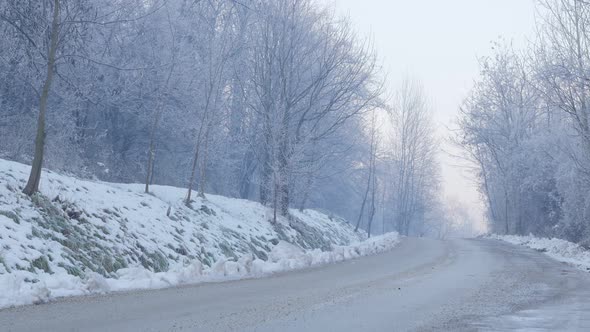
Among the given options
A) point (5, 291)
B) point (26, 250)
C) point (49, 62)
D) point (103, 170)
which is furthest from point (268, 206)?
point (5, 291)

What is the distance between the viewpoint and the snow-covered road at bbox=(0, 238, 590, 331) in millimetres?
7518

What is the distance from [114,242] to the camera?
13.6m

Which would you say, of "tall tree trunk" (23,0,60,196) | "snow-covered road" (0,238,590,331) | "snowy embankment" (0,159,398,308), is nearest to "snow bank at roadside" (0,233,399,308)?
"snowy embankment" (0,159,398,308)

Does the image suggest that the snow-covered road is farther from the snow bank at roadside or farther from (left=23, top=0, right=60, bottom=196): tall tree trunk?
(left=23, top=0, right=60, bottom=196): tall tree trunk

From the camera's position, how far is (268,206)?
28.0 meters

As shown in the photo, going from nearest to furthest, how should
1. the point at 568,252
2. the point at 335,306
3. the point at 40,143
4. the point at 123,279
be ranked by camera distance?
1. the point at 335,306
2. the point at 123,279
3. the point at 40,143
4. the point at 568,252

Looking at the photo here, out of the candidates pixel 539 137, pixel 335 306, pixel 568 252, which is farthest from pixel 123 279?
pixel 539 137

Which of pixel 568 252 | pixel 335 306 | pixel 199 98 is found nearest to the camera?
pixel 335 306

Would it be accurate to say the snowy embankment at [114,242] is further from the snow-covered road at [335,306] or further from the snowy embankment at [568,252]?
the snowy embankment at [568,252]

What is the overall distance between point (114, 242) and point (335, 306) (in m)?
6.23

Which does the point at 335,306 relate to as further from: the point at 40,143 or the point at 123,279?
the point at 40,143

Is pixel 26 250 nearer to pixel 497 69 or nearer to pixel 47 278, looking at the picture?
pixel 47 278

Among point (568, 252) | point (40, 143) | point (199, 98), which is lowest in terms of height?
point (568, 252)

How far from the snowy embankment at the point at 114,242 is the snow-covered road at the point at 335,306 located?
0.72 m
